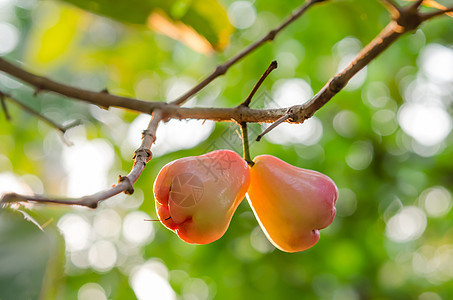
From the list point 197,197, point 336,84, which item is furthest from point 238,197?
point 336,84

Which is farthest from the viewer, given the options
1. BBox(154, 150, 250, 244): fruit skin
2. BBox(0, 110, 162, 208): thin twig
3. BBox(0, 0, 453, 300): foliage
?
BBox(0, 0, 453, 300): foliage

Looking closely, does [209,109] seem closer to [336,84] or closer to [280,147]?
[336,84]

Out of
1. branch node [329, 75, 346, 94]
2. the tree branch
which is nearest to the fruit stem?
the tree branch

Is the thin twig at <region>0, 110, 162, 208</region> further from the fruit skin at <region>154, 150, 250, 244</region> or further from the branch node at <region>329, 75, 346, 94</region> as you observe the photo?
the branch node at <region>329, 75, 346, 94</region>

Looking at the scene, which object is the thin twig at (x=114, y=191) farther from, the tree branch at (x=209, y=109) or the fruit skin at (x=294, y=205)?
the fruit skin at (x=294, y=205)

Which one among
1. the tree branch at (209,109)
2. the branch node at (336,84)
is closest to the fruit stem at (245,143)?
the tree branch at (209,109)

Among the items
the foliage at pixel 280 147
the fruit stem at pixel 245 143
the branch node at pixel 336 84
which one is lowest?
the foliage at pixel 280 147

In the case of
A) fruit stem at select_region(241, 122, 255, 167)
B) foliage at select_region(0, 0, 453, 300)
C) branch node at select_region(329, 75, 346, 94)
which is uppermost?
branch node at select_region(329, 75, 346, 94)
